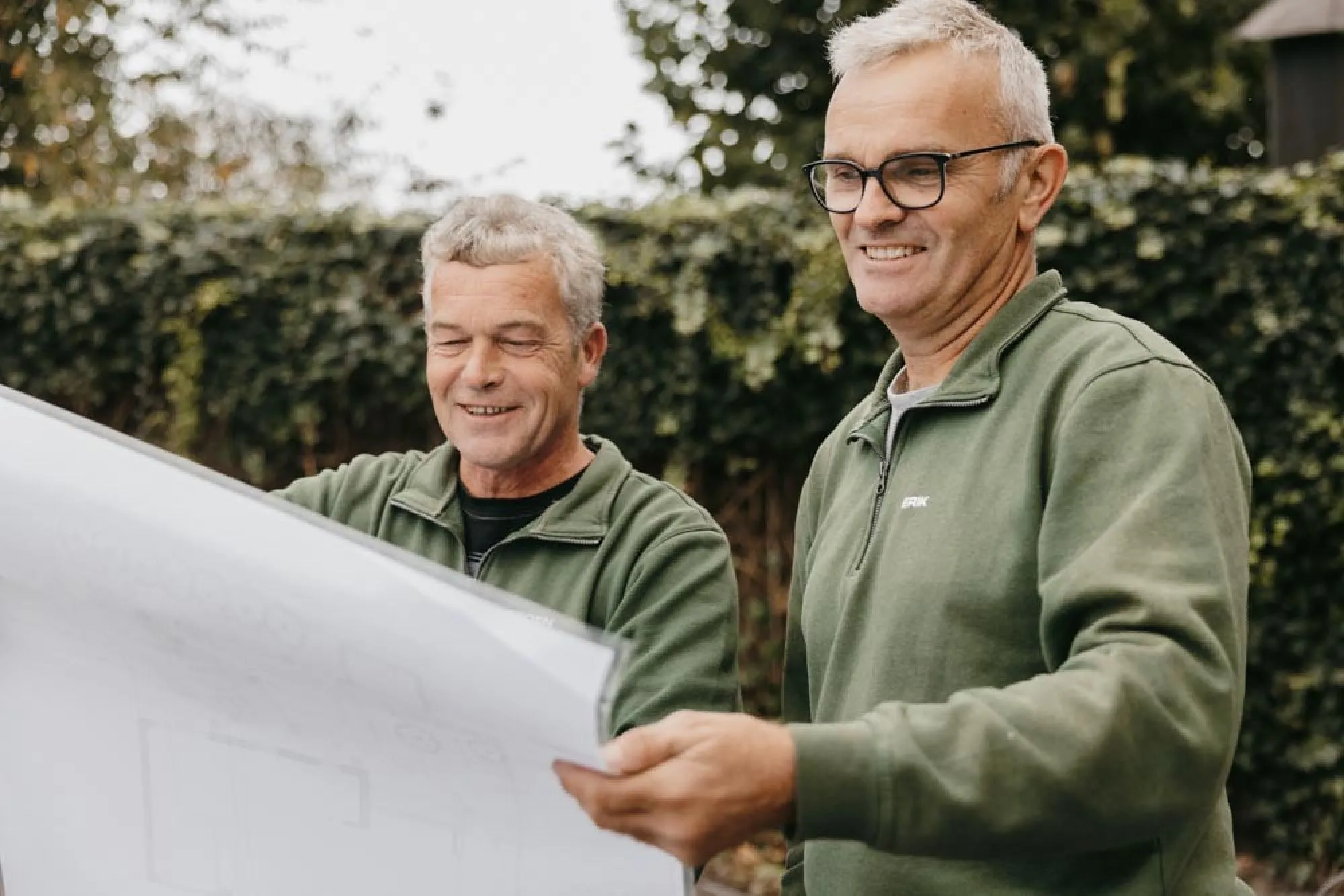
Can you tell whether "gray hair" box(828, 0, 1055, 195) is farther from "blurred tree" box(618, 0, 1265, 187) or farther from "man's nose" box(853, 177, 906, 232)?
"blurred tree" box(618, 0, 1265, 187)

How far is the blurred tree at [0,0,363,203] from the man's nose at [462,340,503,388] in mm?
6654

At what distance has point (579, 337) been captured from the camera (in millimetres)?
2578

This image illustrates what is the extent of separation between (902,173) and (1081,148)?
27.8ft

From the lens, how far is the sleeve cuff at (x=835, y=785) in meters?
1.37

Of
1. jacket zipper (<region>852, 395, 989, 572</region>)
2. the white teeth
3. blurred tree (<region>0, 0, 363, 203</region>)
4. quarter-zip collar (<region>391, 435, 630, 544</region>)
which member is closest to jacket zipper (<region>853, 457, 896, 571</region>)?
jacket zipper (<region>852, 395, 989, 572</region>)

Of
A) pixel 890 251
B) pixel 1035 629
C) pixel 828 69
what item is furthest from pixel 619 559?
pixel 828 69

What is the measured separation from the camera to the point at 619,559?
7.68 ft

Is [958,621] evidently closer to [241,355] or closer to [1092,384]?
[1092,384]

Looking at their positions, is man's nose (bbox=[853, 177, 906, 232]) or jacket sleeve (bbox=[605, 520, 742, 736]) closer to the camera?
man's nose (bbox=[853, 177, 906, 232])

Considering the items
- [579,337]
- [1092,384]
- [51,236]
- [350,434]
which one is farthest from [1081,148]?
[1092,384]

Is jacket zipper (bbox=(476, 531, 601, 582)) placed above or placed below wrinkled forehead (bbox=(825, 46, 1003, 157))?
below

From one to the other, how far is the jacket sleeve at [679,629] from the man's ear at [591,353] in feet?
1.27

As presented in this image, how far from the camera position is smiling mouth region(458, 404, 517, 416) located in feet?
8.11

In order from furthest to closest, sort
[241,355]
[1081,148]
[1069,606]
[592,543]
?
[1081,148], [241,355], [592,543], [1069,606]
